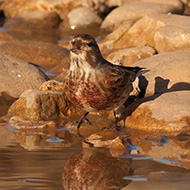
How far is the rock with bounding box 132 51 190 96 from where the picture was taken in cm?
954

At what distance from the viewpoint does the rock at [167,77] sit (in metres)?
9.54

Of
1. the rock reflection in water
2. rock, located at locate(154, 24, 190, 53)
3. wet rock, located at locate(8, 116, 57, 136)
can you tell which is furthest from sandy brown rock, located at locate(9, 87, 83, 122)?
rock, located at locate(154, 24, 190, 53)

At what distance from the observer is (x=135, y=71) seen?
8.99 m

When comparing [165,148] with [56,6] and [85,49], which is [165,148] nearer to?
[85,49]

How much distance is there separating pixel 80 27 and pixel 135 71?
10.4m

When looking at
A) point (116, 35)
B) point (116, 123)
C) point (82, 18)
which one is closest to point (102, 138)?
point (116, 123)

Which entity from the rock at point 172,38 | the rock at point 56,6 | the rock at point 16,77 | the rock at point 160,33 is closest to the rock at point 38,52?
the rock at point 160,33

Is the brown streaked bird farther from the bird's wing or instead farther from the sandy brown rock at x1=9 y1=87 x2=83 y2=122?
the sandy brown rock at x1=9 y1=87 x2=83 y2=122

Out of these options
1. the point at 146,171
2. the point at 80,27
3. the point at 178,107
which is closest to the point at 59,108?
the point at 178,107

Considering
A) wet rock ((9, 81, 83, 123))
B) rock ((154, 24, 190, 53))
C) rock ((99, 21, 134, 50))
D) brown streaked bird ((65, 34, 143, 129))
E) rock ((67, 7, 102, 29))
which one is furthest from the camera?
rock ((67, 7, 102, 29))

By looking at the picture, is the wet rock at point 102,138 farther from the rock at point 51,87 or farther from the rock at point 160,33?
the rock at point 160,33

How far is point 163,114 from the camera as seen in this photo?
8.25 meters

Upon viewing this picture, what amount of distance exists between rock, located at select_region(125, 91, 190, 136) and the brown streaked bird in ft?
1.70

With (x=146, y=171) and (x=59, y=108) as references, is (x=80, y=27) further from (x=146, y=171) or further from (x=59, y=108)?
(x=146, y=171)
